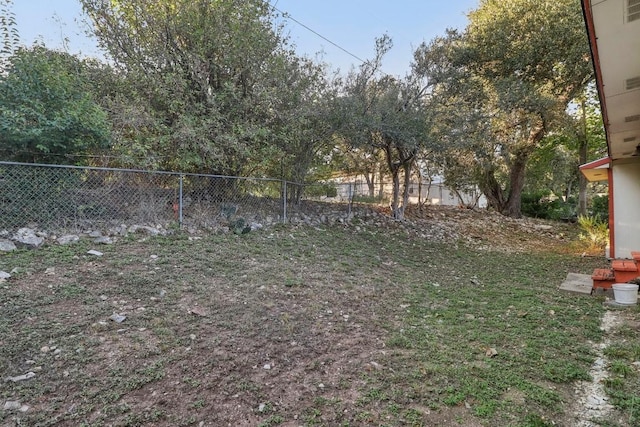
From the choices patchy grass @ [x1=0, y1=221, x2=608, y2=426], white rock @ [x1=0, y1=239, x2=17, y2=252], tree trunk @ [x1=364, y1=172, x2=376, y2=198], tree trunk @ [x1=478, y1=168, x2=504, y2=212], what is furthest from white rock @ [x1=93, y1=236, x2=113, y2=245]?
tree trunk @ [x1=478, y1=168, x2=504, y2=212]

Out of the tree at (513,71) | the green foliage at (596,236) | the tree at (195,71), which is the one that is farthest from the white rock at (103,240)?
the green foliage at (596,236)

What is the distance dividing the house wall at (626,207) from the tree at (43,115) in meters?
8.80

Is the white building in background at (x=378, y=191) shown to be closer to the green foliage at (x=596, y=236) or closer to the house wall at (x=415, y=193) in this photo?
the house wall at (x=415, y=193)

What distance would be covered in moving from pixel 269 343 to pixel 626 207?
7.31 meters

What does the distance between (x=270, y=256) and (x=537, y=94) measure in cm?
876

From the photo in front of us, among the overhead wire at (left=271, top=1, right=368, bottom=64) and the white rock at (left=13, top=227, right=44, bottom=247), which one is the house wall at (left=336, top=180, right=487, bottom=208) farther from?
the white rock at (left=13, top=227, right=44, bottom=247)

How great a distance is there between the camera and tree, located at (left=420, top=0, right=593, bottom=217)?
827cm

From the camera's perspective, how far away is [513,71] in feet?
32.0

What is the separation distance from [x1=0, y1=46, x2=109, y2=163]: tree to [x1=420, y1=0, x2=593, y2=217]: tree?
7.12m

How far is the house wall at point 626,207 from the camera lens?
6191 millimetres

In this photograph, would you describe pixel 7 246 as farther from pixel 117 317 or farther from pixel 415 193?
pixel 415 193

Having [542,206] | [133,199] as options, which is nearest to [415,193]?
[542,206]

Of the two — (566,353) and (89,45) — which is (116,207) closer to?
(89,45)

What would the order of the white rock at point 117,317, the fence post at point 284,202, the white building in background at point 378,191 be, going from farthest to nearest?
the white building in background at point 378,191
the fence post at point 284,202
the white rock at point 117,317
